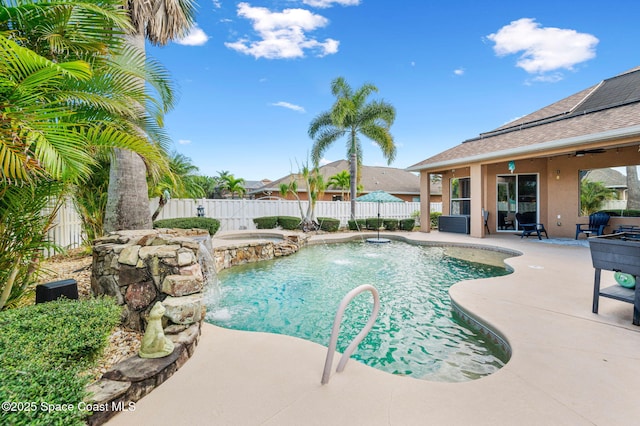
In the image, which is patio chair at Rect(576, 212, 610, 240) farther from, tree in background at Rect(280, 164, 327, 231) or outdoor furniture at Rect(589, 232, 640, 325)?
tree in background at Rect(280, 164, 327, 231)

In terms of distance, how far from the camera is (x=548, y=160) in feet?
38.9

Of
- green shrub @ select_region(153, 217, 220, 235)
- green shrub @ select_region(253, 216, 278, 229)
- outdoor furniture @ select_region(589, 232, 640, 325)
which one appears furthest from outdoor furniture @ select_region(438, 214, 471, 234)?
green shrub @ select_region(153, 217, 220, 235)

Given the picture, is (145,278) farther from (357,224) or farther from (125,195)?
(357,224)

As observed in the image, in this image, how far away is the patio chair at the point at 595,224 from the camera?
388 inches

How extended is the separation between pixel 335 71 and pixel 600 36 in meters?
12.1

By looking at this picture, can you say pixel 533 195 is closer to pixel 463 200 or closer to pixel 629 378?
pixel 463 200

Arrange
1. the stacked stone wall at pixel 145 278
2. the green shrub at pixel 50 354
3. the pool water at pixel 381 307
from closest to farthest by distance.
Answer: the green shrub at pixel 50 354, the pool water at pixel 381 307, the stacked stone wall at pixel 145 278

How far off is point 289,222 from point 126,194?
31.5ft

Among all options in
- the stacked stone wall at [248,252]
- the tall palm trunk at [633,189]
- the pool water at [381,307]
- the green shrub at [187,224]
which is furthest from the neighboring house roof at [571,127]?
the green shrub at [187,224]

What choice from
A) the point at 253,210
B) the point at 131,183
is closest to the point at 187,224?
the point at 131,183

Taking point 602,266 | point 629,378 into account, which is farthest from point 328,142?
point 629,378

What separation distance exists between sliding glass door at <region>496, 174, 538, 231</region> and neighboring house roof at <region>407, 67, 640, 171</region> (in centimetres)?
206

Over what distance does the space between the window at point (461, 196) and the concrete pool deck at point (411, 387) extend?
35.8 ft

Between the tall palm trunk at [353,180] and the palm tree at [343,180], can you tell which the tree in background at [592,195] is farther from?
the palm tree at [343,180]
